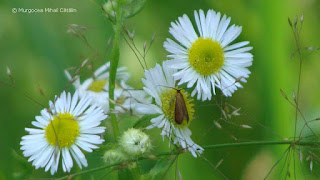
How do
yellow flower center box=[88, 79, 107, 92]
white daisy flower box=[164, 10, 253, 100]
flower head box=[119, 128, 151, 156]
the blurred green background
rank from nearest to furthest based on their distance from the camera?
flower head box=[119, 128, 151, 156] < white daisy flower box=[164, 10, 253, 100] < yellow flower center box=[88, 79, 107, 92] < the blurred green background

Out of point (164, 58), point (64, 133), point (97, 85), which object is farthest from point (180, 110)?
point (164, 58)

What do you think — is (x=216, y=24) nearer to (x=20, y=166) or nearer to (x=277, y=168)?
(x=20, y=166)

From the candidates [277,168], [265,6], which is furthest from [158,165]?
[265,6]

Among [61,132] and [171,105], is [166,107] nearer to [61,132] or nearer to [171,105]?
[171,105]

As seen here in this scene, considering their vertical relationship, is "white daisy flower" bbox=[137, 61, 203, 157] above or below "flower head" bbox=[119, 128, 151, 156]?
above

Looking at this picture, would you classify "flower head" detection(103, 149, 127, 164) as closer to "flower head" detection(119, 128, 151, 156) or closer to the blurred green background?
"flower head" detection(119, 128, 151, 156)

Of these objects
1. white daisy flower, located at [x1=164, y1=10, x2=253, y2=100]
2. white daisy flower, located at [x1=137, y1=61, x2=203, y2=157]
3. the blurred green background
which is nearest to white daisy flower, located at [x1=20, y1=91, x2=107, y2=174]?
white daisy flower, located at [x1=137, y1=61, x2=203, y2=157]

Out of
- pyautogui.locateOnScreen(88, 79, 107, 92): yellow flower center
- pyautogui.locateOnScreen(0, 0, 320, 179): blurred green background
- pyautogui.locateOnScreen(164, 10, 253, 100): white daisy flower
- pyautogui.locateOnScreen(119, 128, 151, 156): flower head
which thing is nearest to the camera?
pyautogui.locateOnScreen(119, 128, 151, 156): flower head
